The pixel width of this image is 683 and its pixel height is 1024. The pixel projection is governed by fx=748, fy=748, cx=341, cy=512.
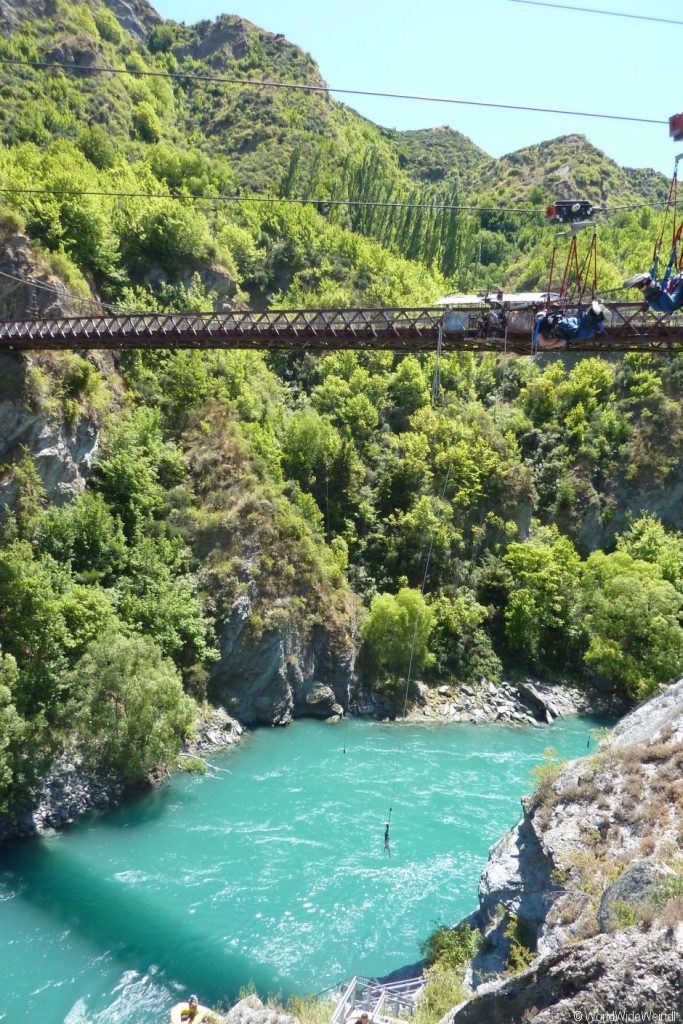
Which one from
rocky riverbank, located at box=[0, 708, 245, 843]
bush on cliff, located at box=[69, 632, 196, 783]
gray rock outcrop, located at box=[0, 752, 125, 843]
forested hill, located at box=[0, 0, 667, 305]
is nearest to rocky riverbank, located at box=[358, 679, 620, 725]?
bush on cliff, located at box=[69, 632, 196, 783]

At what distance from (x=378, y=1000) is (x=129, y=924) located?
604cm

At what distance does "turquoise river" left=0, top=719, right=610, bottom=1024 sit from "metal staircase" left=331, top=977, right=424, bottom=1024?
51.4 inches

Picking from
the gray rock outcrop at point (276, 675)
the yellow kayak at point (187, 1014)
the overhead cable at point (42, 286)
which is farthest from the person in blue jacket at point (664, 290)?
the overhead cable at point (42, 286)

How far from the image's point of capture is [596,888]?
36.8 feet

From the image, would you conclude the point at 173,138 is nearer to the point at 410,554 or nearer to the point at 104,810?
the point at 410,554

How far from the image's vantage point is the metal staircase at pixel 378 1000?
11.8 m

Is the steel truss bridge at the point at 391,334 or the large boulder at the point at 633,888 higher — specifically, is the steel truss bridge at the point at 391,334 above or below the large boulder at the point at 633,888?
above

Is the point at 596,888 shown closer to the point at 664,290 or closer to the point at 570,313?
the point at 664,290

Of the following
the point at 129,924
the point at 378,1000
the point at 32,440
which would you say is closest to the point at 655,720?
the point at 378,1000

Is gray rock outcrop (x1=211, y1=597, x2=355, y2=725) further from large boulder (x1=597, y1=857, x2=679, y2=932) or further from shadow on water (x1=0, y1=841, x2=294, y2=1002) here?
large boulder (x1=597, y1=857, x2=679, y2=932)

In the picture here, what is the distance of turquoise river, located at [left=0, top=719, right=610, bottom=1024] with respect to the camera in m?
14.1

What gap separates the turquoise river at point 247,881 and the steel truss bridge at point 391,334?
41.5 feet

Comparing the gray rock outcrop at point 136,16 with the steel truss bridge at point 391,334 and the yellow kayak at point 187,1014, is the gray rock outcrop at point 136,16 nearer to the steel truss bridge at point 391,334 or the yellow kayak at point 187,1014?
the steel truss bridge at point 391,334

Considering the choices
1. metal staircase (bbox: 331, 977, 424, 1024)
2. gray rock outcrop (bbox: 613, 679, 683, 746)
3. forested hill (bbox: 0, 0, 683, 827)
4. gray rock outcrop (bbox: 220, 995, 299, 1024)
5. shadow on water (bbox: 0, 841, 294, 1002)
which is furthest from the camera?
forested hill (bbox: 0, 0, 683, 827)
